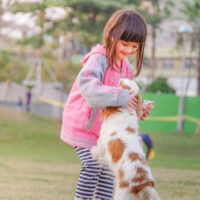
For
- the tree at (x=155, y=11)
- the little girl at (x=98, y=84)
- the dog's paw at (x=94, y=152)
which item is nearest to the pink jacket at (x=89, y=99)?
the little girl at (x=98, y=84)

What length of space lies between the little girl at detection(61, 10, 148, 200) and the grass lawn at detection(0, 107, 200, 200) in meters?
1.63

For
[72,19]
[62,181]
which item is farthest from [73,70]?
[62,181]

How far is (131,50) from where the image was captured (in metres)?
3.99

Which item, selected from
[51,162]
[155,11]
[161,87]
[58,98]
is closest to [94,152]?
[51,162]

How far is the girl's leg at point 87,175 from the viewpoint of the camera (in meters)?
3.88

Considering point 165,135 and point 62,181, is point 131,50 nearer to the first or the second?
point 62,181

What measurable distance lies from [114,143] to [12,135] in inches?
653

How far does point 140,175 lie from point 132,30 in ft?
3.88

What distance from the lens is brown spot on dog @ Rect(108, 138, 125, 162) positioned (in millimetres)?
3439

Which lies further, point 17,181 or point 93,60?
point 17,181

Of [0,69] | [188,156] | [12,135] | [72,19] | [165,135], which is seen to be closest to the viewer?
[188,156]

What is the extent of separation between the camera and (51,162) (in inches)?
465

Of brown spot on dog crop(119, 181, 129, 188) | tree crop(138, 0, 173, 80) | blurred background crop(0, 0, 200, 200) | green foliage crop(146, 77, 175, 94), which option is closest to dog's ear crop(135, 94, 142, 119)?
brown spot on dog crop(119, 181, 129, 188)

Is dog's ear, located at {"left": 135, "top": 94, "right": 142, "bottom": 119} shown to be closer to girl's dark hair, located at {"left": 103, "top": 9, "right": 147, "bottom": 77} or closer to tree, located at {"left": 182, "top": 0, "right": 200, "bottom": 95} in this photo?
girl's dark hair, located at {"left": 103, "top": 9, "right": 147, "bottom": 77}
